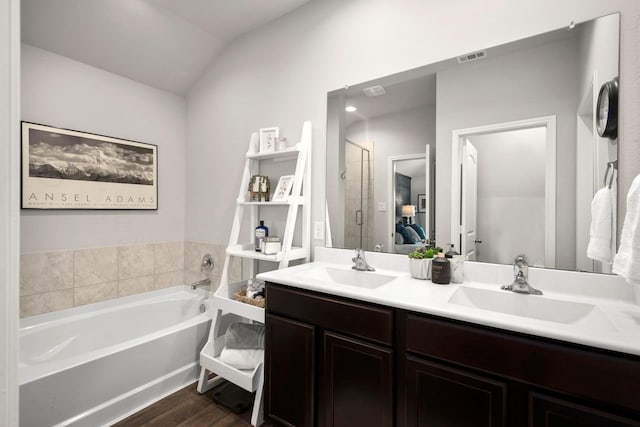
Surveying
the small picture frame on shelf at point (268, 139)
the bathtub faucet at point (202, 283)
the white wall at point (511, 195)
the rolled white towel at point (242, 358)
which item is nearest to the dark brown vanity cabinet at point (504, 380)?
the white wall at point (511, 195)

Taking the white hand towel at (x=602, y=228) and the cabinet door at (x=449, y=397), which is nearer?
the cabinet door at (x=449, y=397)

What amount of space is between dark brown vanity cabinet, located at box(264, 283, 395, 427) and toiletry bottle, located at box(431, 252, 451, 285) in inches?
15.6

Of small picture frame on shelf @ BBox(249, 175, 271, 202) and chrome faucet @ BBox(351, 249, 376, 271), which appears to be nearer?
chrome faucet @ BBox(351, 249, 376, 271)

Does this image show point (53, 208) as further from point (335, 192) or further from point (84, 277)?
point (335, 192)

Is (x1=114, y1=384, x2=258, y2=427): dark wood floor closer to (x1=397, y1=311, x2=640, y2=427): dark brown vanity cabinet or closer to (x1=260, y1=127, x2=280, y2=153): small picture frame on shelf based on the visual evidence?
(x1=397, y1=311, x2=640, y2=427): dark brown vanity cabinet

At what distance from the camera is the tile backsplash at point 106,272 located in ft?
6.79

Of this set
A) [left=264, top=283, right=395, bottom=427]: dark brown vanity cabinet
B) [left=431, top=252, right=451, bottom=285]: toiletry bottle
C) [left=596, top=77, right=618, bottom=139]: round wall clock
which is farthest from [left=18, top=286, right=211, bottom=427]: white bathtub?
[left=596, top=77, right=618, bottom=139]: round wall clock

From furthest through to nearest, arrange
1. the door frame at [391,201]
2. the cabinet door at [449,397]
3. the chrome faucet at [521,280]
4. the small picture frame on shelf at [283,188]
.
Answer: the small picture frame on shelf at [283,188], the door frame at [391,201], the chrome faucet at [521,280], the cabinet door at [449,397]

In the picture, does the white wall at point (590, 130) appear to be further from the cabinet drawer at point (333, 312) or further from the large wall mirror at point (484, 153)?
the cabinet drawer at point (333, 312)

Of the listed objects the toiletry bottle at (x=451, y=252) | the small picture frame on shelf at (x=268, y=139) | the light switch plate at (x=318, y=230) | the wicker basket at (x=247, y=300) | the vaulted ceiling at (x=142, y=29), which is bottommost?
the wicker basket at (x=247, y=300)

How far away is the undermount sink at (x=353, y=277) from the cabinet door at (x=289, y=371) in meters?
0.36

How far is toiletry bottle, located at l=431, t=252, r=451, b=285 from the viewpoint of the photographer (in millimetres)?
1418

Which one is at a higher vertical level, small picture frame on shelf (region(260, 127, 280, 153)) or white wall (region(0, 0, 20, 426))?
small picture frame on shelf (region(260, 127, 280, 153))

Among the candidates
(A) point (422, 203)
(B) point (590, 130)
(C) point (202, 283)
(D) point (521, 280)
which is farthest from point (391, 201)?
(C) point (202, 283)
